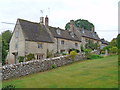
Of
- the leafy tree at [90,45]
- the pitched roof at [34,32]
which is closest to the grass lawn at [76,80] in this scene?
the pitched roof at [34,32]

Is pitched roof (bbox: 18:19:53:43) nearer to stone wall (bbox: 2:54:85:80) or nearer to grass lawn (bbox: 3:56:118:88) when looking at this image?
stone wall (bbox: 2:54:85:80)

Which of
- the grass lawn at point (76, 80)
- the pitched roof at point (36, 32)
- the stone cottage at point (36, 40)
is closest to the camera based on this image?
the grass lawn at point (76, 80)

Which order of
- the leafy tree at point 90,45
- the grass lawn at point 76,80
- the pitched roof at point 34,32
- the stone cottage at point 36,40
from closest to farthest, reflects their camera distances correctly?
the grass lawn at point 76,80, the stone cottage at point 36,40, the pitched roof at point 34,32, the leafy tree at point 90,45

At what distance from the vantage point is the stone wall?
19.6 m

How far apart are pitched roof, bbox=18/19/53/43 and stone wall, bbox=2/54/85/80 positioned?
11.5 metres

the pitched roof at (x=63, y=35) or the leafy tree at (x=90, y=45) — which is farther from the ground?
the pitched roof at (x=63, y=35)

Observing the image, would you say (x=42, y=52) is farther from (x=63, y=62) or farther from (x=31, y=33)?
(x=63, y=62)

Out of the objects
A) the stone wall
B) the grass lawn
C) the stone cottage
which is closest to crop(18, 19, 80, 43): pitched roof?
the stone cottage

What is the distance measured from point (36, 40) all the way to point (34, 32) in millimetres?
2545

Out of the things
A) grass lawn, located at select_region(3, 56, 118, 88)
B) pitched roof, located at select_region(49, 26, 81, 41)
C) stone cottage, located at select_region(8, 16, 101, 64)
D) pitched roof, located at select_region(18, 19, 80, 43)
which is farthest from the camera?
pitched roof, located at select_region(49, 26, 81, 41)

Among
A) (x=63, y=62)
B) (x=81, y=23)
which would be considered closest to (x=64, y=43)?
(x=63, y=62)

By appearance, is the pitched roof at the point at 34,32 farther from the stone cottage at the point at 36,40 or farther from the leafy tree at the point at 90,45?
the leafy tree at the point at 90,45

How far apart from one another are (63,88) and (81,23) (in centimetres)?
7776

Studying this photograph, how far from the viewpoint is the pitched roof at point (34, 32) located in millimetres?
35222
